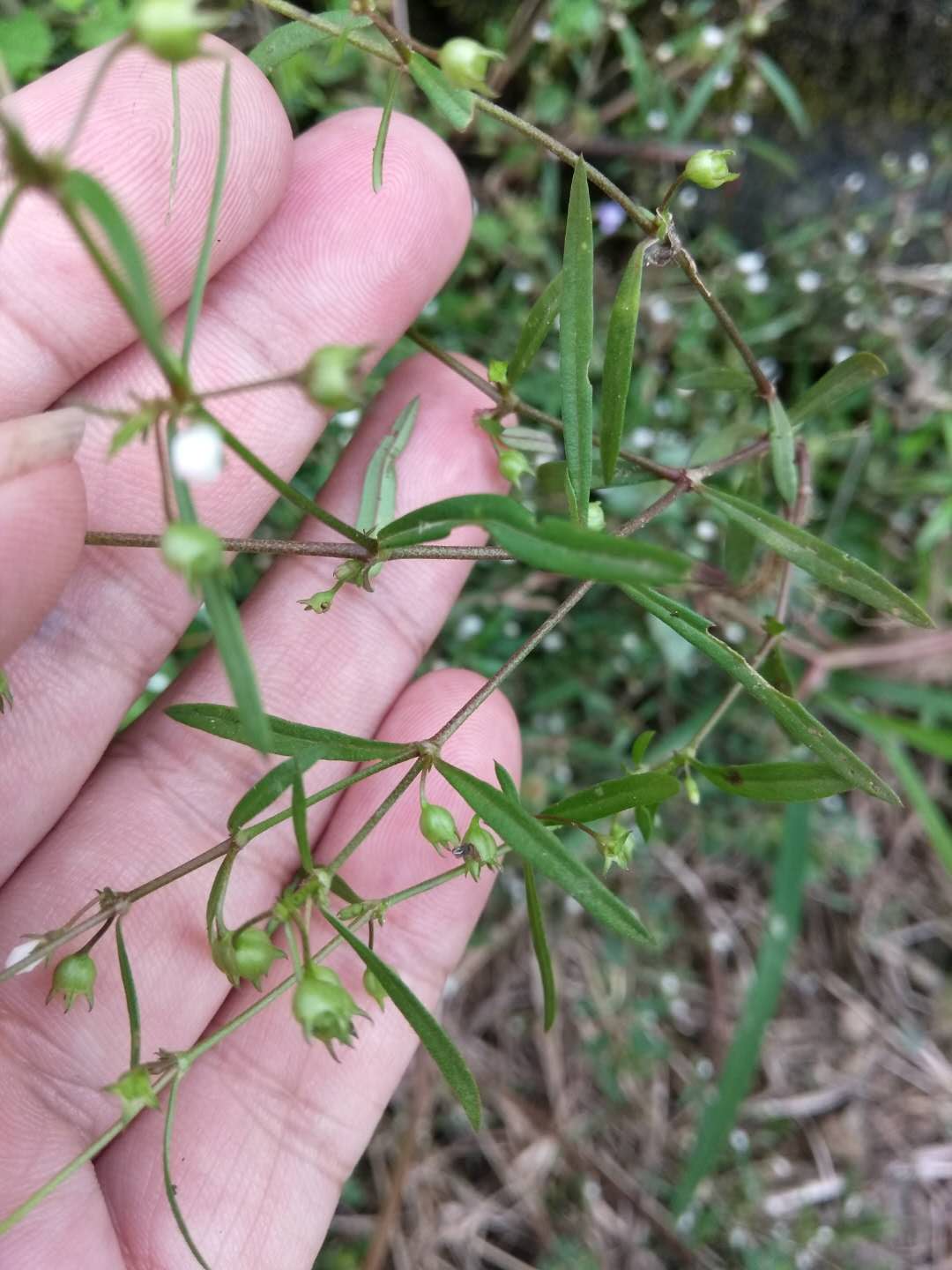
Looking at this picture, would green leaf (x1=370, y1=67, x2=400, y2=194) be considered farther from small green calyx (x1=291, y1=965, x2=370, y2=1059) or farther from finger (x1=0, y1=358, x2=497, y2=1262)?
small green calyx (x1=291, y1=965, x2=370, y2=1059)

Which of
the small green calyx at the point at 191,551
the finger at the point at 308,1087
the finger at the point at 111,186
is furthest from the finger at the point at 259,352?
the small green calyx at the point at 191,551

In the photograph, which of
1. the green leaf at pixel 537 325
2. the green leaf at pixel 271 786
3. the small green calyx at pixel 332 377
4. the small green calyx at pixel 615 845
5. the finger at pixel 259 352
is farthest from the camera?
the finger at pixel 259 352

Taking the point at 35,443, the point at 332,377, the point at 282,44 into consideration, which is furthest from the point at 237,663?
the point at 282,44

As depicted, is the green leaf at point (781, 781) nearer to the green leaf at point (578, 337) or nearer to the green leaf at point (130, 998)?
the green leaf at point (578, 337)

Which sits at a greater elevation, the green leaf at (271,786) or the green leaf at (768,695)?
the green leaf at (271,786)

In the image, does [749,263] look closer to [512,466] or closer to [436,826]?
[512,466]

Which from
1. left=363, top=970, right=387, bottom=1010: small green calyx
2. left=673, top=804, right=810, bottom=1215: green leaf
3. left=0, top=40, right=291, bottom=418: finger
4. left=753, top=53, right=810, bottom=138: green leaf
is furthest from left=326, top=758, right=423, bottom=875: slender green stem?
left=753, top=53, right=810, bottom=138: green leaf
